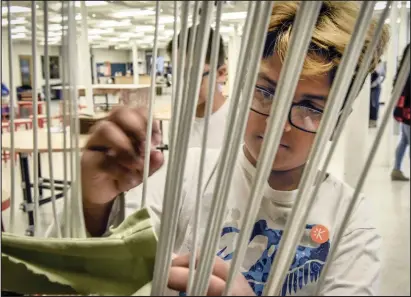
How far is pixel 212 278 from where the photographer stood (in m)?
0.25

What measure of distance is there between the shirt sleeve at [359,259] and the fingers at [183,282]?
0.40 ft

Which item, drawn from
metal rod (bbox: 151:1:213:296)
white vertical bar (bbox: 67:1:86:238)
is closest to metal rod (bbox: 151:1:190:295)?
metal rod (bbox: 151:1:213:296)

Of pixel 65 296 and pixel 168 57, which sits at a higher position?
pixel 168 57

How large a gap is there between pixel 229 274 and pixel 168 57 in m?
0.17

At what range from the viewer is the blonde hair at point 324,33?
29 cm

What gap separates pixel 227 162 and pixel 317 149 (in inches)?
1.9

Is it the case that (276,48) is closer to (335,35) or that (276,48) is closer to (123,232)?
(335,35)

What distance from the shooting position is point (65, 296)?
11.6 inches

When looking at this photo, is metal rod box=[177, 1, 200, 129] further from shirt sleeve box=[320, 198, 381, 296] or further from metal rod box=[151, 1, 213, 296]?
shirt sleeve box=[320, 198, 381, 296]

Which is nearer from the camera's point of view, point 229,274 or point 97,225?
point 229,274

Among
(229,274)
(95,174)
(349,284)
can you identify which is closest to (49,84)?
(95,174)

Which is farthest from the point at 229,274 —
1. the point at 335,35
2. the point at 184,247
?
the point at 335,35

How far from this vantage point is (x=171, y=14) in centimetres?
33

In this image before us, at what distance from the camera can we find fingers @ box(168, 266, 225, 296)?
0.25 m
